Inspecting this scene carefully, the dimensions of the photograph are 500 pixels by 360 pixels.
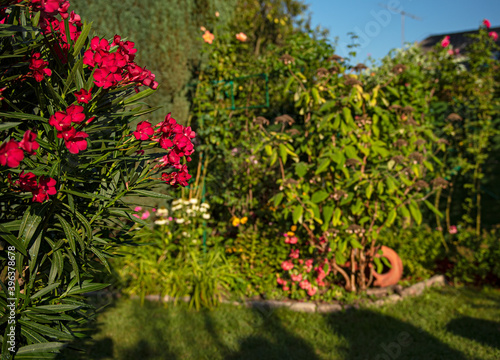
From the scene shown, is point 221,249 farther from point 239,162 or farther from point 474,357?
point 474,357

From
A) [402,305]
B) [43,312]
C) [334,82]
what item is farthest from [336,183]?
[43,312]

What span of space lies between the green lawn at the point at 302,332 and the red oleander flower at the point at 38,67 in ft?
7.79

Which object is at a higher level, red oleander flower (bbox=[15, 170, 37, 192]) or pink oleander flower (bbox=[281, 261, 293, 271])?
red oleander flower (bbox=[15, 170, 37, 192])

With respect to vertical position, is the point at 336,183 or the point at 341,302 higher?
the point at 336,183

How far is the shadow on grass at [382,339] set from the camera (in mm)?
2928

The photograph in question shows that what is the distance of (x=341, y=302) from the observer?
391cm

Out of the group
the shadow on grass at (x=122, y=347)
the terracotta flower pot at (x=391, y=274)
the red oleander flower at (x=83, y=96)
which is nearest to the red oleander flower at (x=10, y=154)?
the red oleander flower at (x=83, y=96)

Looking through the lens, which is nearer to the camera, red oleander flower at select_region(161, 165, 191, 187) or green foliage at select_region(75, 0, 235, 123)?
red oleander flower at select_region(161, 165, 191, 187)

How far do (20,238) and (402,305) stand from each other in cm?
367

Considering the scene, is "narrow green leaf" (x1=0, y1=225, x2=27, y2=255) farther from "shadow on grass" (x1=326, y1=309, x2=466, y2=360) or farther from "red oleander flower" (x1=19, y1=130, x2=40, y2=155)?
"shadow on grass" (x1=326, y1=309, x2=466, y2=360)

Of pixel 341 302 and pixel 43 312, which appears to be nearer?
pixel 43 312

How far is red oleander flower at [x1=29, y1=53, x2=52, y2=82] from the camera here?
1.19 m

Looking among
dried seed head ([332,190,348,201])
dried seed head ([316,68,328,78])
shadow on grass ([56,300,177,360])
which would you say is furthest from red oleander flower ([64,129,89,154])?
dried seed head ([316,68,328,78])

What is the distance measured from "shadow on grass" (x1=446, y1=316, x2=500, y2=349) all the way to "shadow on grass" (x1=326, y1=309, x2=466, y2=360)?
1.03ft
